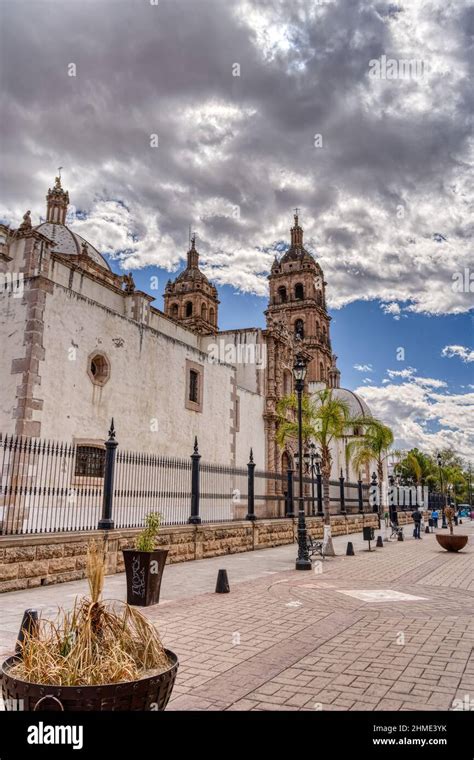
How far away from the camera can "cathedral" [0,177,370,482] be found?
14.5 m

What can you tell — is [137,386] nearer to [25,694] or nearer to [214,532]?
[214,532]

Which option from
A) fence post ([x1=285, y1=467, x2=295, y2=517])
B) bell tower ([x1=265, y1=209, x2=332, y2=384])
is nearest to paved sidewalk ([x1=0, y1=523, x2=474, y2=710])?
fence post ([x1=285, y1=467, x2=295, y2=517])

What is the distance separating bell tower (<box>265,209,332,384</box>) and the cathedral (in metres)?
16.7

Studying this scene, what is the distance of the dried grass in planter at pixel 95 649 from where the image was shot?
2537 mm

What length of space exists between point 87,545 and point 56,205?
103ft

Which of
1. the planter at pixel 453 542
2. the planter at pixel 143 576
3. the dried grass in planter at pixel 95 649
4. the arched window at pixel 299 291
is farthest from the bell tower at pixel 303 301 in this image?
the dried grass in planter at pixel 95 649

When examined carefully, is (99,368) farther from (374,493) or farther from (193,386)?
(374,493)

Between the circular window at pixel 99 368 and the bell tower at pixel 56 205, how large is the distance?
2070 cm

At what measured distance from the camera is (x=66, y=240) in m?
30.9

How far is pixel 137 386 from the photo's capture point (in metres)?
18.6

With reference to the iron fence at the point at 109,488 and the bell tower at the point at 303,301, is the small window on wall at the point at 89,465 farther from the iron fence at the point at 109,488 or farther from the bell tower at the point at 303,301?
the bell tower at the point at 303,301
